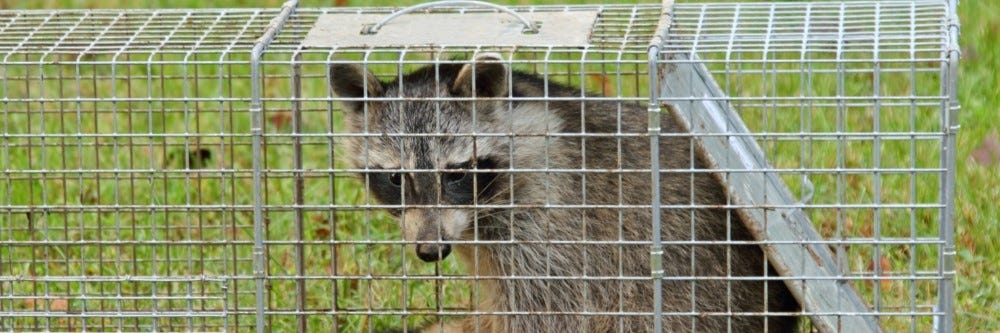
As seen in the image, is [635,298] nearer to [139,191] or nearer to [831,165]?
[831,165]

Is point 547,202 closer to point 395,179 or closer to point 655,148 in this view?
point 395,179

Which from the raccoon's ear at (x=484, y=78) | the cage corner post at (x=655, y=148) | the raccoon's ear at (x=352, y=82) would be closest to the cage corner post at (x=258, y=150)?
the raccoon's ear at (x=352, y=82)

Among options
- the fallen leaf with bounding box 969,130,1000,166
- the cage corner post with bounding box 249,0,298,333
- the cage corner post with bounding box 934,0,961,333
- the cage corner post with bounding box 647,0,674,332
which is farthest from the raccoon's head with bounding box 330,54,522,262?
the fallen leaf with bounding box 969,130,1000,166

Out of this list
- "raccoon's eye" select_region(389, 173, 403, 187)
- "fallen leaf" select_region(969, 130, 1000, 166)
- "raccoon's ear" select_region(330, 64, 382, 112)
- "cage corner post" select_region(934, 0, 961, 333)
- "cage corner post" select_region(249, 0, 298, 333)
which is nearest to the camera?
"cage corner post" select_region(934, 0, 961, 333)

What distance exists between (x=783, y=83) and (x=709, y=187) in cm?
212

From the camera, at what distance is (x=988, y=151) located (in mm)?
6113

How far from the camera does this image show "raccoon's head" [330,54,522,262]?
14.1 feet

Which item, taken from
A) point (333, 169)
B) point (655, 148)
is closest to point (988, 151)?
point (655, 148)

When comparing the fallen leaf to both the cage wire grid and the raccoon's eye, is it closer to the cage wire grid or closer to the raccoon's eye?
the cage wire grid

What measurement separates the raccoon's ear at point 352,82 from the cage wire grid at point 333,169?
5 cm

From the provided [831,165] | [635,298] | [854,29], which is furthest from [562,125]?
[831,165]

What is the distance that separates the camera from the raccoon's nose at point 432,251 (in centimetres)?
426

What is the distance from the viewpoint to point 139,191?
6.45 m

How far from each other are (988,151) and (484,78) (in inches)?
106
